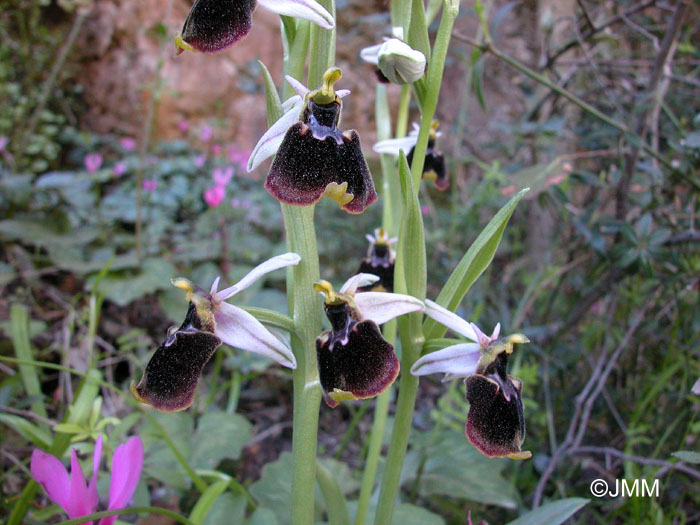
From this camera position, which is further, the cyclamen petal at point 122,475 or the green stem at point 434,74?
the green stem at point 434,74

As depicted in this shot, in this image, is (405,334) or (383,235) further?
(383,235)

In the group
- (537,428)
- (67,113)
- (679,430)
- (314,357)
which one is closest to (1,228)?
(67,113)

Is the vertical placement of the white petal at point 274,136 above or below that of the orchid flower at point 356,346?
above

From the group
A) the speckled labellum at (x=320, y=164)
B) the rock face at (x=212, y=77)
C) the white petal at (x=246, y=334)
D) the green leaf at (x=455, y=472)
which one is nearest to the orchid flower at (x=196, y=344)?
the white petal at (x=246, y=334)

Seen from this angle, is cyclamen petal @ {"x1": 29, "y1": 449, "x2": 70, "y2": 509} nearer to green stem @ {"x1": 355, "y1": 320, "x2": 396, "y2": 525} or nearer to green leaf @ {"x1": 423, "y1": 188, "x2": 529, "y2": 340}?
green stem @ {"x1": 355, "y1": 320, "x2": 396, "y2": 525}

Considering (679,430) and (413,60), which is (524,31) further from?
(413,60)

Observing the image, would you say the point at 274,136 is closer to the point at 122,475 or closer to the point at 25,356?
the point at 122,475

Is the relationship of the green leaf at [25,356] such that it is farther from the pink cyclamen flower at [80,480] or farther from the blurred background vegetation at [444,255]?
the pink cyclamen flower at [80,480]
